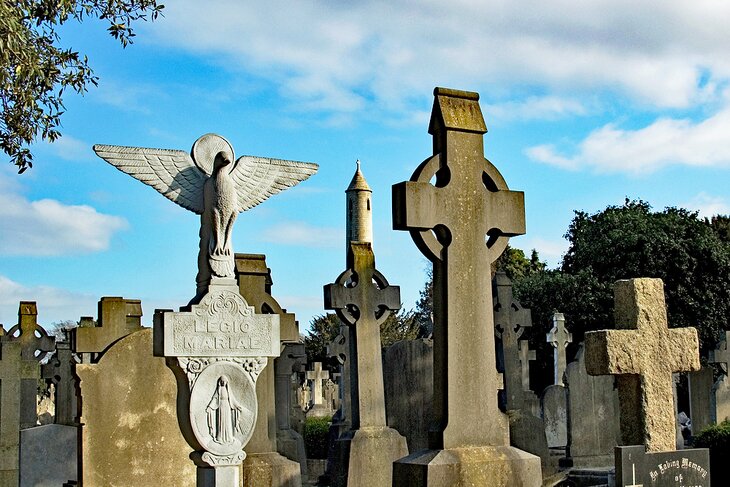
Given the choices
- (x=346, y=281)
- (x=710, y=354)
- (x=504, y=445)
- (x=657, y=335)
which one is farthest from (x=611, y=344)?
(x=710, y=354)

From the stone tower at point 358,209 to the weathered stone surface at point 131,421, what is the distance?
192ft

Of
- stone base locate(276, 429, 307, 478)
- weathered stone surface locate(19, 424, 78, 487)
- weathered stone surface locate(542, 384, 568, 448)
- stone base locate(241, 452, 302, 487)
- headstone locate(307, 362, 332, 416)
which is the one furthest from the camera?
headstone locate(307, 362, 332, 416)

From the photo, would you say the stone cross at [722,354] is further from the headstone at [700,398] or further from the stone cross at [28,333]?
the stone cross at [28,333]

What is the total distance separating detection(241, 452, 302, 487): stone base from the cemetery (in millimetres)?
16

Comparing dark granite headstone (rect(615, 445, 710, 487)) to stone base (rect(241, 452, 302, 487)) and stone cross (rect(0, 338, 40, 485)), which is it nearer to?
stone base (rect(241, 452, 302, 487))

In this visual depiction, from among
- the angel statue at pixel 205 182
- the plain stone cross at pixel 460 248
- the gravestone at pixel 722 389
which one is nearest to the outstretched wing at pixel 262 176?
the angel statue at pixel 205 182

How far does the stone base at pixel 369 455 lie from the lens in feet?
35.8

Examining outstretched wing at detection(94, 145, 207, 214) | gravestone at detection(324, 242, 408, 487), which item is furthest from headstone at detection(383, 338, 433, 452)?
outstretched wing at detection(94, 145, 207, 214)

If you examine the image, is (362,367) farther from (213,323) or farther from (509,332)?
(509,332)

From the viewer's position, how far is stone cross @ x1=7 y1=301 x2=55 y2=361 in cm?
1831

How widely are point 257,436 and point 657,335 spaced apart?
166 inches

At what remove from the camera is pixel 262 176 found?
940 cm

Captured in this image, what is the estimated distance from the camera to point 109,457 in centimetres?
972

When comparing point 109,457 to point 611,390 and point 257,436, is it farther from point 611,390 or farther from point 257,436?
point 611,390
